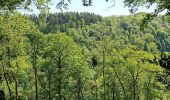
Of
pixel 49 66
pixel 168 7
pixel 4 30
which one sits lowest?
pixel 49 66

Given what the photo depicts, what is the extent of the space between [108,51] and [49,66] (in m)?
12.8

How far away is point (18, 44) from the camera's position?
147 ft

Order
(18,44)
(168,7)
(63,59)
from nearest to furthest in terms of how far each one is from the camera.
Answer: (168,7) < (18,44) < (63,59)

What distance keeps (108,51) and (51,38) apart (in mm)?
12325

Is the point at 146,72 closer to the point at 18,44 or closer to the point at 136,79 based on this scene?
the point at 136,79

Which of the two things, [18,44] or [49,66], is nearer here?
[18,44]

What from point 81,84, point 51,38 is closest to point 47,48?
point 51,38

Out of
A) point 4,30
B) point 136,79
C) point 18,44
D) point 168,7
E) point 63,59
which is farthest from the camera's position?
point 136,79

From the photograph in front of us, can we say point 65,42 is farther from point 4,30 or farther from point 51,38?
point 4,30

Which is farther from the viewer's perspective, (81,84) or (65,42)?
(81,84)

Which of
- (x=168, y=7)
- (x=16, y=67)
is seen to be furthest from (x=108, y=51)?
(x=168, y=7)

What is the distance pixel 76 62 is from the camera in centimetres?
5800

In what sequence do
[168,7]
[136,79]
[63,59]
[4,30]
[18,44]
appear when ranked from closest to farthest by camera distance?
1. [168,7]
2. [4,30]
3. [18,44]
4. [63,59]
5. [136,79]

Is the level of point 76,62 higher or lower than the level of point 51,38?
lower
